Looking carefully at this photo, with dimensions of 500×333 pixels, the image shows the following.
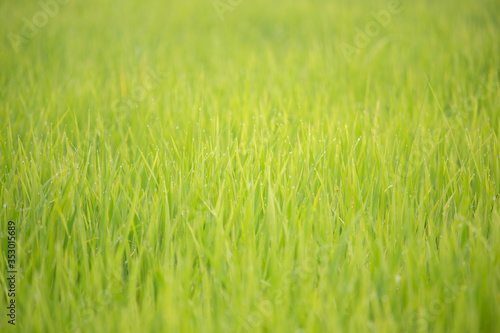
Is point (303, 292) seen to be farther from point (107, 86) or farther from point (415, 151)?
point (107, 86)

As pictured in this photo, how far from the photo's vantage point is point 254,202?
1635mm

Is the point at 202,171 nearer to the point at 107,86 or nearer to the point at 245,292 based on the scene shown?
the point at 245,292

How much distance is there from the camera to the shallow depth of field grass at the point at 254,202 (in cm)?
123

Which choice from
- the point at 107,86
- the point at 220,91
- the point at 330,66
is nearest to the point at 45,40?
the point at 107,86

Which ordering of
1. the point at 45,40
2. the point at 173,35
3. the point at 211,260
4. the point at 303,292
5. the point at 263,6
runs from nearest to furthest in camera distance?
the point at 303,292
the point at 211,260
the point at 45,40
the point at 173,35
the point at 263,6

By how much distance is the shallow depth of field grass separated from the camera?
4.04 ft

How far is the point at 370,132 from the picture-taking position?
227 centimetres

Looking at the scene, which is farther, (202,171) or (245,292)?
(202,171)

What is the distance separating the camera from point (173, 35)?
15.7ft

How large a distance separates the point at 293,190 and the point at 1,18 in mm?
5045

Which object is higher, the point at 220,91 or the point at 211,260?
the point at 220,91

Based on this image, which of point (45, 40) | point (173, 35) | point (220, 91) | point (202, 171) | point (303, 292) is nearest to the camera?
point (303, 292)

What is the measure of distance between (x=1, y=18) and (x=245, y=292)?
531 centimetres

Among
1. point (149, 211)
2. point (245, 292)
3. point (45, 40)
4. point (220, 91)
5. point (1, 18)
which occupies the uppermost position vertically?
point (1, 18)
